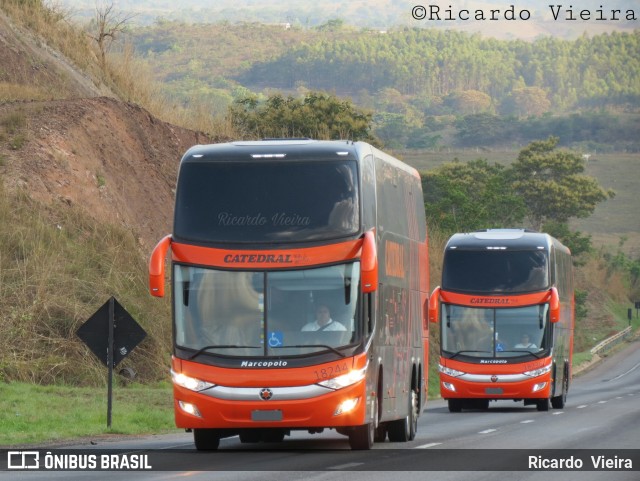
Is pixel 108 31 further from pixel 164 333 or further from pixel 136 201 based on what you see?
pixel 164 333

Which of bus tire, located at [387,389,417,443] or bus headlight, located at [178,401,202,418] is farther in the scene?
bus tire, located at [387,389,417,443]

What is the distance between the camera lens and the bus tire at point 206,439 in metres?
20.2

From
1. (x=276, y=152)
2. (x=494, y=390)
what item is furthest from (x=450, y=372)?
(x=276, y=152)

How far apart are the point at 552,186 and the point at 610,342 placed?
25475 mm

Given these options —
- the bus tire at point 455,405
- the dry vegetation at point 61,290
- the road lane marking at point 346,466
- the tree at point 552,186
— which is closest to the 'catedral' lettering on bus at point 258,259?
the road lane marking at point 346,466

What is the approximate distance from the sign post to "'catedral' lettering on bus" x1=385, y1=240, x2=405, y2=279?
466 cm

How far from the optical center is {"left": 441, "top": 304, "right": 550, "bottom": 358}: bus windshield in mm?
36719

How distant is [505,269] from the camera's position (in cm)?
3653

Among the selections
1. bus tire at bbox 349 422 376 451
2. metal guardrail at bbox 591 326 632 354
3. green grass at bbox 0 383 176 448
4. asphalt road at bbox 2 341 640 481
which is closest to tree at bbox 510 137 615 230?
metal guardrail at bbox 591 326 632 354

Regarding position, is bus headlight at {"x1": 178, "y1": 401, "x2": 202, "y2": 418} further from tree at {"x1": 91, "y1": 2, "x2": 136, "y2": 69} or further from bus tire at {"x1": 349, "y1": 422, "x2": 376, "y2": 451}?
tree at {"x1": 91, "y1": 2, "x2": 136, "y2": 69}

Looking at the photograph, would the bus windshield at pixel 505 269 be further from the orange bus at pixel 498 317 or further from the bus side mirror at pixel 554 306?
the bus side mirror at pixel 554 306

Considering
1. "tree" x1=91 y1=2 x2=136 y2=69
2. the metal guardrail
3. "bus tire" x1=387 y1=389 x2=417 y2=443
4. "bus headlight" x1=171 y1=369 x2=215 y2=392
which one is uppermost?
"tree" x1=91 y1=2 x2=136 y2=69

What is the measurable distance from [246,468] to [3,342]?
18.9 m

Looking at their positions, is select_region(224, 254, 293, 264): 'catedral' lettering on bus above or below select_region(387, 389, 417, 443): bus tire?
above
